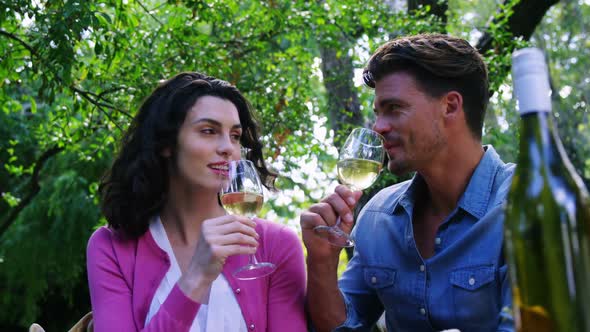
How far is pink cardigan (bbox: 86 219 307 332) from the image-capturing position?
2689 mm

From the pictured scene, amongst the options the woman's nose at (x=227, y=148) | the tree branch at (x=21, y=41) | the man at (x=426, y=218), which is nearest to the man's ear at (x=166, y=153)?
the woman's nose at (x=227, y=148)

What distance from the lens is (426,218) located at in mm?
2820

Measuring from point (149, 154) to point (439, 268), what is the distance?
1.44 m

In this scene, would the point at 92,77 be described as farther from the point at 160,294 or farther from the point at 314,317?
the point at 314,317

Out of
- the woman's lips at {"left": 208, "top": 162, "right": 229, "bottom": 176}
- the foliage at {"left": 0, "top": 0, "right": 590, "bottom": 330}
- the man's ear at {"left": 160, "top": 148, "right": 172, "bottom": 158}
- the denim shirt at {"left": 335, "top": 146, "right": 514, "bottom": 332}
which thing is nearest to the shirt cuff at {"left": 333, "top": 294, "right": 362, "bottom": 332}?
the denim shirt at {"left": 335, "top": 146, "right": 514, "bottom": 332}

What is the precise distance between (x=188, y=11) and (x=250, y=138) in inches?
114

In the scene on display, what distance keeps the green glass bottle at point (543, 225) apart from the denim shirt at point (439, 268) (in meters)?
1.39

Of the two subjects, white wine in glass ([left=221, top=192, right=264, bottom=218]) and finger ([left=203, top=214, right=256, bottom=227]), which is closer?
finger ([left=203, top=214, right=256, bottom=227])

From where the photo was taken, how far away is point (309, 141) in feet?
A: 20.0

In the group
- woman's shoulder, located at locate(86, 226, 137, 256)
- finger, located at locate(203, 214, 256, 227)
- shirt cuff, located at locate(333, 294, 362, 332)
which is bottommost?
shirt cuff, located at locate(333, 294, 362, 332)

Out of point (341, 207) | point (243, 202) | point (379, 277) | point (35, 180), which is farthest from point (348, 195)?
point (35, 180)

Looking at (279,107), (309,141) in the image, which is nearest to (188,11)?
(279,107)

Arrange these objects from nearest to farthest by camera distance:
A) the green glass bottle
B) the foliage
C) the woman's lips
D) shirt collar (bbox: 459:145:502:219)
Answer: the green glass bottle
shirt collar (bbox: 459:145:502:219)
the woman's lips
the foliage

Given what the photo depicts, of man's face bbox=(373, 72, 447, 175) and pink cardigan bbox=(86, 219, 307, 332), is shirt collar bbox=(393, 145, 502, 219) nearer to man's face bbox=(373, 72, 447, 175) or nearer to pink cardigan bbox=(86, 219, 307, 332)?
man's face bbox=(373, 72, 447, 175)
